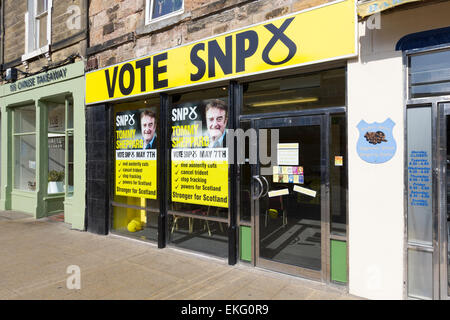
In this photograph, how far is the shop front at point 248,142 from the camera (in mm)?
3883

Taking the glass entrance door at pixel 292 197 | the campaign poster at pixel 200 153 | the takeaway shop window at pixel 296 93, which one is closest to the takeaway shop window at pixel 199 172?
the campaign poster at pixel 200 153

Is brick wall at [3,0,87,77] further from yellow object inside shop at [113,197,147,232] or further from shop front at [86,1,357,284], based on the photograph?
yellow object inside shop at [113,197,147,232]

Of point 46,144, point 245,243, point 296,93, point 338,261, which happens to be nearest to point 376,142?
point 296,93

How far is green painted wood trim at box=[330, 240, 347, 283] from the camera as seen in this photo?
3744 mm

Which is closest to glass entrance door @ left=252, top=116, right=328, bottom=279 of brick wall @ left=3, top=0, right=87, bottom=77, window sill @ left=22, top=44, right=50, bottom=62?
brick wall @ left=3, top=0, right=87, bottom=77

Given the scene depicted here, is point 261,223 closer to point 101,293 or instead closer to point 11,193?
point 101,293

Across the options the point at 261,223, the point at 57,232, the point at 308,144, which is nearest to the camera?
the point at 308,144

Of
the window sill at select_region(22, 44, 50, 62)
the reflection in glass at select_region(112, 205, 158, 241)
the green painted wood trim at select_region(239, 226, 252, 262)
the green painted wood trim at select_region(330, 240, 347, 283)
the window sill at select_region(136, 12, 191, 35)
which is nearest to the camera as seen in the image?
the green painted wood trim at select_region(330, 240, 347, 283)

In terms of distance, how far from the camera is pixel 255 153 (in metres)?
4.54

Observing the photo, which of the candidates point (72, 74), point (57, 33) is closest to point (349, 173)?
point (72, 74)

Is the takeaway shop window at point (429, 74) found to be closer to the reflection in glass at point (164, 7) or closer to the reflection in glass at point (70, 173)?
the reflection in glass at point (164, 7)

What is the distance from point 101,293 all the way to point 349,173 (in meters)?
3.46

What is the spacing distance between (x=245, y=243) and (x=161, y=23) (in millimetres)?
4264

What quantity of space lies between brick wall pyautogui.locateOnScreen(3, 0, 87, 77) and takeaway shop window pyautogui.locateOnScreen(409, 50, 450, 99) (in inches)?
263
